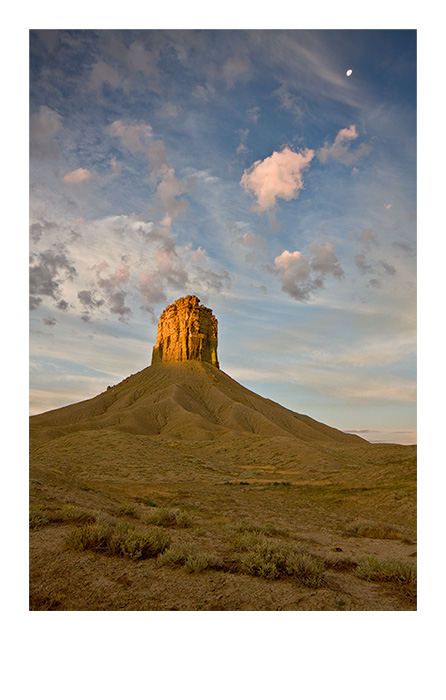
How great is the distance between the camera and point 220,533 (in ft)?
35.2

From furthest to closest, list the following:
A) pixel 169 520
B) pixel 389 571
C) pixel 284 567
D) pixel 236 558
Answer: pixel 169 520, pixel 236 558, pixel 389 571, pixel 284 567

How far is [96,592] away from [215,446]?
54.5 meters

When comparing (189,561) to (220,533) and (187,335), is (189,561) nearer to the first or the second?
(220,533)

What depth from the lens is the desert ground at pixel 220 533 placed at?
18.1 ft

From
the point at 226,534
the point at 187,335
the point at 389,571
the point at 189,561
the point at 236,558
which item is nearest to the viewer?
the point at 189,561

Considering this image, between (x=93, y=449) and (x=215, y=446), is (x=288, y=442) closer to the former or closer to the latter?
(x=215, y=446)

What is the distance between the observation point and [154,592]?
214 inches

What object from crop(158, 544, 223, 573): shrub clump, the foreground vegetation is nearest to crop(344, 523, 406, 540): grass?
the foreground vegetation

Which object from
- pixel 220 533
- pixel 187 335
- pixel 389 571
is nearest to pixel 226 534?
pixel 220 533

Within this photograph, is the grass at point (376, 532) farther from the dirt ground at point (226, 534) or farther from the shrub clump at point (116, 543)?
the shrub clump at point (116, 543)

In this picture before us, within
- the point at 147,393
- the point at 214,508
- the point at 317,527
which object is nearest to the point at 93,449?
the point at 214,508

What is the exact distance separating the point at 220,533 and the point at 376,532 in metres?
6.65

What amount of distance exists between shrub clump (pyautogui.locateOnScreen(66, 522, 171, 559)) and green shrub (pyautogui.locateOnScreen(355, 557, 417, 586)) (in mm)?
3876

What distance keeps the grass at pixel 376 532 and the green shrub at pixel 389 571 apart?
22.4 ft
